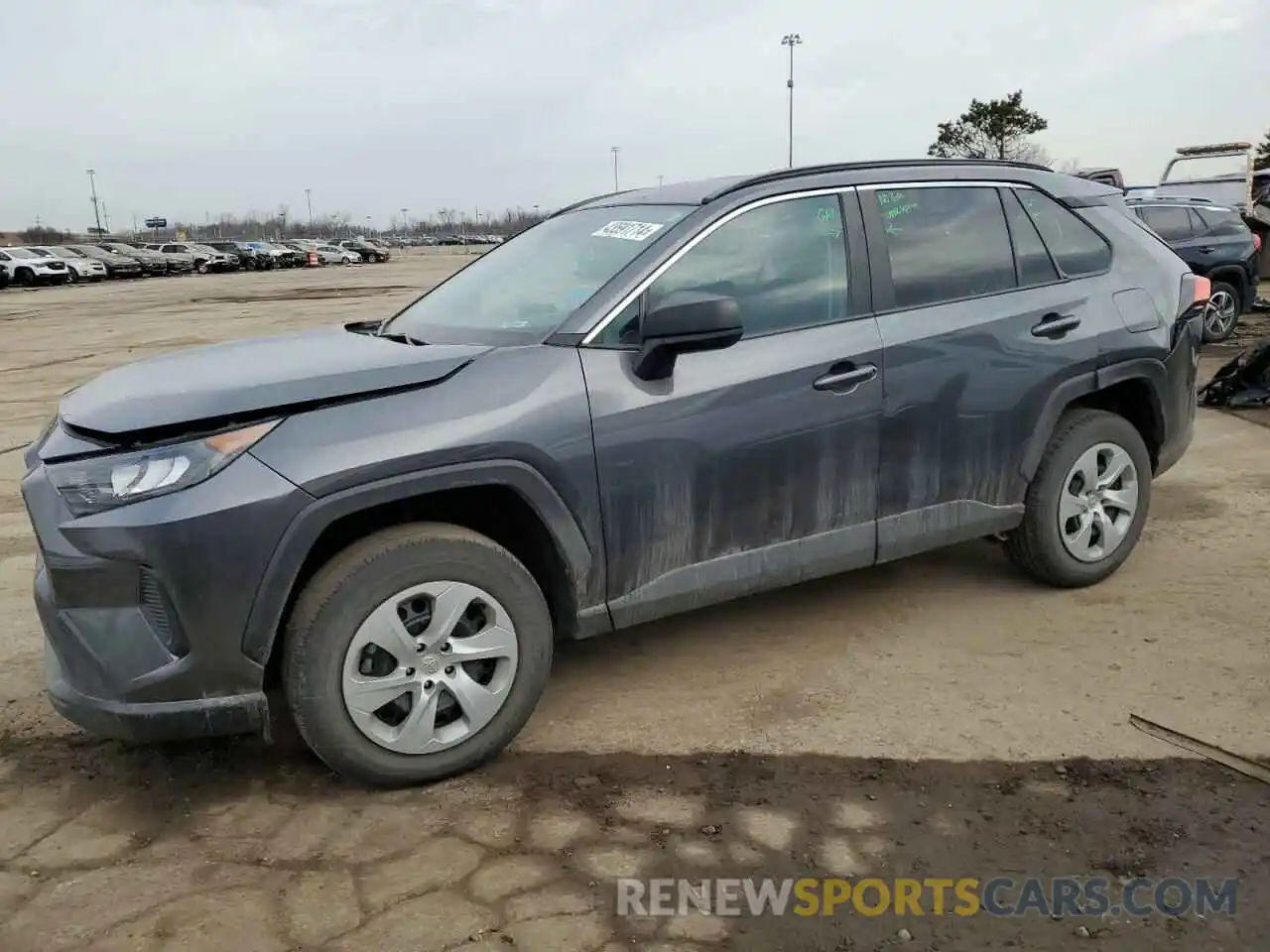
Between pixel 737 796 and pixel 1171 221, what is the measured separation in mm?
11844

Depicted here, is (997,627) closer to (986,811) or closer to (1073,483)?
(1073,483)

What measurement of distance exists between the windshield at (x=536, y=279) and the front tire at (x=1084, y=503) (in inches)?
74.0

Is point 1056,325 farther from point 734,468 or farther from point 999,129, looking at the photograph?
point 999,129

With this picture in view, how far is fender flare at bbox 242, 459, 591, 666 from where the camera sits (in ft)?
8.94

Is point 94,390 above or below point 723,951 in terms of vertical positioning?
above

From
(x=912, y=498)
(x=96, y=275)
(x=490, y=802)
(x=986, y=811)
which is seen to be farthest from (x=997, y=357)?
(x=96, y=275)

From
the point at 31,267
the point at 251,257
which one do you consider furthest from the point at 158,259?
the point at 31,267

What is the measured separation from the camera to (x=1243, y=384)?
8508 millimetres

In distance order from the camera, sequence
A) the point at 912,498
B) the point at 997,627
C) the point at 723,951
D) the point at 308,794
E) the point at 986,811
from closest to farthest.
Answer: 1. the point at 723,951
2. the point at 986,811
3. the point at 308,794
4. the point at 912,498
5. the point at 997,627

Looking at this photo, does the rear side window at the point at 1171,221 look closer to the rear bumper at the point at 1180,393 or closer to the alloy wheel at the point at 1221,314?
the alloy wheel at the point at 1221,314

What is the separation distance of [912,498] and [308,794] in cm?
230

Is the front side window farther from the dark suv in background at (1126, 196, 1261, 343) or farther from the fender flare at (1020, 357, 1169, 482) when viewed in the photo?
the dark suv in background at (1126, 196, 1261, 343)

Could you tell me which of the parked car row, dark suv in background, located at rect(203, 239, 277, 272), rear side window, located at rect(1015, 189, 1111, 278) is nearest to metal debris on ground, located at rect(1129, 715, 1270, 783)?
rear side window, located at rect(1015, 189, 1111, 278)

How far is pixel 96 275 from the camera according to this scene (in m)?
42.8
